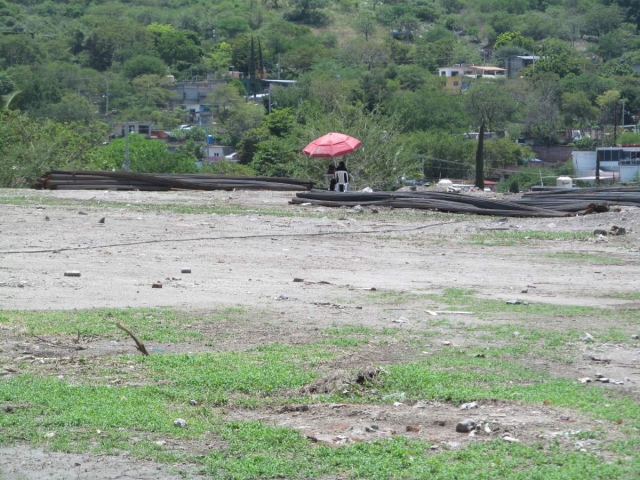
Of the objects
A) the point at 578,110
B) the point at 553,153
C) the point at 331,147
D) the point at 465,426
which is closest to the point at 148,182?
the point at 331,147

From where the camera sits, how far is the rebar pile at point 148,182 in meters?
24.4

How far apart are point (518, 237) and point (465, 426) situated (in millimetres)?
11625

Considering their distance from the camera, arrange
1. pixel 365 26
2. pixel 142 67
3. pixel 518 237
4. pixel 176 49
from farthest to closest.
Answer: pixel 365 26, pixel 176 49, pixel 142 67, pixel 518 237

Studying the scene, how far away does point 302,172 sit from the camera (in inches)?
1384

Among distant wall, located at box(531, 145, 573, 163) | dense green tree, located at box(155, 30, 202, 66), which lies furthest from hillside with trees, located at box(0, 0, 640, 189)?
distant wall, located at box(531, 145, 573, 163)

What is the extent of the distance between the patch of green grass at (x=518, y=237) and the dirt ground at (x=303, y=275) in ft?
1.02

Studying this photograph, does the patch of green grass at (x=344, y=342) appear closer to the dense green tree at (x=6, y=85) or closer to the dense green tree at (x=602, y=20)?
the dense green tree at (x=6, y=85)

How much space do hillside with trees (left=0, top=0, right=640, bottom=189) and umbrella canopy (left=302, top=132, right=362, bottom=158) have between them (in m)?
8.07

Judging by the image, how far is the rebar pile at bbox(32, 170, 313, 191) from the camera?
24391 mm

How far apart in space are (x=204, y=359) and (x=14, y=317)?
234cm

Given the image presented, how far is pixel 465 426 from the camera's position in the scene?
20.7 feet

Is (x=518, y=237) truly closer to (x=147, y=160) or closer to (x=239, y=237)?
(x=239, y=237)

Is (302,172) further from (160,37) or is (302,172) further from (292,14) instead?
(292,14)

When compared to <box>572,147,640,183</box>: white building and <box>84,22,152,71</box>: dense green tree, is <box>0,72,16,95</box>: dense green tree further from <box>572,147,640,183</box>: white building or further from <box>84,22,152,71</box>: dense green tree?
<box>572,147,640,183</box>: white building
